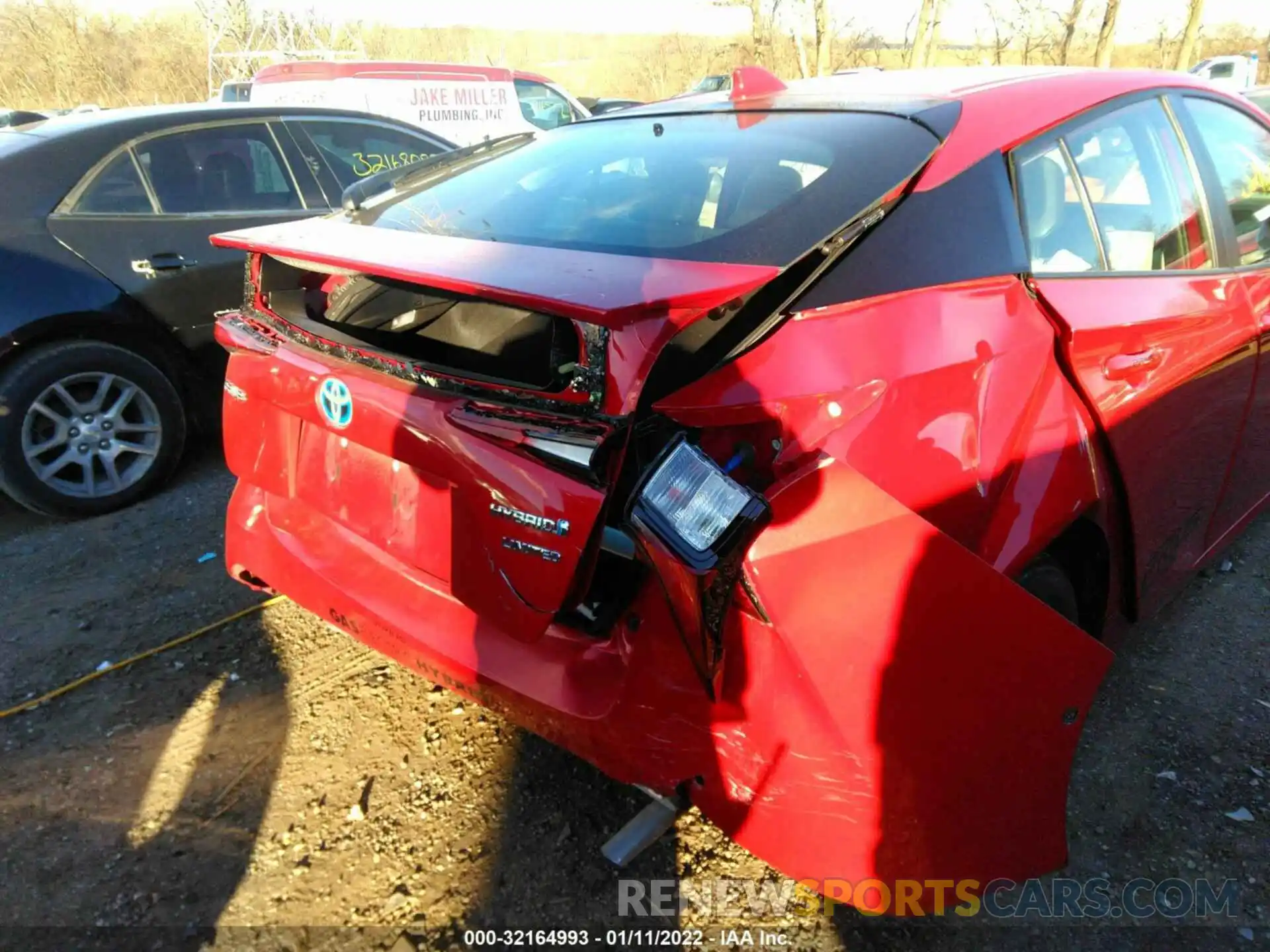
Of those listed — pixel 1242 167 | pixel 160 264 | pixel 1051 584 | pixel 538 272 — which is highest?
pixel 1242 167

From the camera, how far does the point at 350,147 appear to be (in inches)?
194

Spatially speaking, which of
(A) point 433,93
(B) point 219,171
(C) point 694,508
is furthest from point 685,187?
(A) point 433,93

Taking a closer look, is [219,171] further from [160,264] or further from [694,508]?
[694,508]

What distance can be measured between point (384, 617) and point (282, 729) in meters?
0.73

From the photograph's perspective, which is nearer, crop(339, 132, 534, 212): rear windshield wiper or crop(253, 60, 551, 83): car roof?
crop(339, 132, 534, 212): rear windshield wiper

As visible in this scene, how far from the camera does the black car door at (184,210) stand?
12.5ft

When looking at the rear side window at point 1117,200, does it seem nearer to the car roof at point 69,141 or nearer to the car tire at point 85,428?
the car tire at point 85,428

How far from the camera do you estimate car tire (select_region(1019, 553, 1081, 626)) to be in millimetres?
1935

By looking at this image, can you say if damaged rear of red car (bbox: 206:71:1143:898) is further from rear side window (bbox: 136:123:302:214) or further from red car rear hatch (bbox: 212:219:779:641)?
rear side window (bbox: 136:123:302:214)

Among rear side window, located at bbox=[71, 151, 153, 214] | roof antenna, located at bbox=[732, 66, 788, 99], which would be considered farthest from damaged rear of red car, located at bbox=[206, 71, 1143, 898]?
rear side window, located at bbox=[71, 151, 153, 214]

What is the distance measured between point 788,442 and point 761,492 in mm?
97

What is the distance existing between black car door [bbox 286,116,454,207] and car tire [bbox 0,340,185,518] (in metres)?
1.48

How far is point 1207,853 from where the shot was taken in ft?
6.66

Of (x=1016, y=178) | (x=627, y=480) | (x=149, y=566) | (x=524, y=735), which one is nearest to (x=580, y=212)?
(x=627, y=480)
